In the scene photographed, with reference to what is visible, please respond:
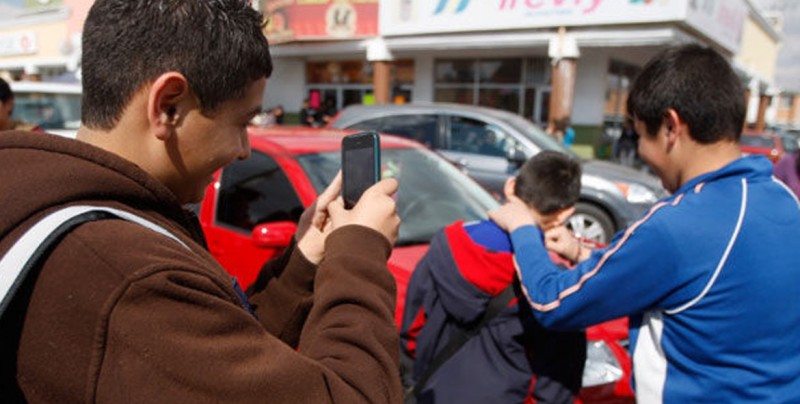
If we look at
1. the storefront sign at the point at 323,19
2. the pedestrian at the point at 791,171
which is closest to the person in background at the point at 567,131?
the storefront sign at the point at 323,19

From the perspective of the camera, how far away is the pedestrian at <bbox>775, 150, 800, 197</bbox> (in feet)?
12.1

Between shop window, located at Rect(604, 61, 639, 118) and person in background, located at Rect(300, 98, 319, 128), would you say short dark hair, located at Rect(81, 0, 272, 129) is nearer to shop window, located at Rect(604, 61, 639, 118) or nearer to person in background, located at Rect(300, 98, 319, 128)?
person in background, located at Rect(300, 98, 319, 128)

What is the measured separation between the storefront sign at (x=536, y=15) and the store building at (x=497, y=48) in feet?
0.08

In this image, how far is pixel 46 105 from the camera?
7.96 meters

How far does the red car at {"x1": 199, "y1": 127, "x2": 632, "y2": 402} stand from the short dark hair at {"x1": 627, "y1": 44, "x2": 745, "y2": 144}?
4.52 ft

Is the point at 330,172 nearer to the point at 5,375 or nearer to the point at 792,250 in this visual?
the point at 792,250

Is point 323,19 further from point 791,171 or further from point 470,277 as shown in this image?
point 470,277

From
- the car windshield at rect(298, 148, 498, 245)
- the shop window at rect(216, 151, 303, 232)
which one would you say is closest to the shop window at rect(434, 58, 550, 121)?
the car windshield at rect(298, 148, 498, 245)

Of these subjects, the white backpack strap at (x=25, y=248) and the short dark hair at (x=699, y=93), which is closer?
the white backpack strap at (x=25, y=248)

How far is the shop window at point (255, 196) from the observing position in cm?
306

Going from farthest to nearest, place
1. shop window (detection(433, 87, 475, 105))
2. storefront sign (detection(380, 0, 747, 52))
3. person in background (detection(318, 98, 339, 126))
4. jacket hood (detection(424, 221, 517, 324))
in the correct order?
1. person in background (detection(318, 98, 339, 126))
2. shop window (detection(433, 87, 475, 105))
3. storefront sign (detection(380, 0, 747, 52))
4. jacket hood (detection(424, 221, 517, 324))

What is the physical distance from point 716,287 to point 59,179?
1.39 metres

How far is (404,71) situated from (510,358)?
51.0ft

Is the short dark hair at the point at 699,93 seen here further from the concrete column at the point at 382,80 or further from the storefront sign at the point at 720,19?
the concrete column at the point at 382,80
